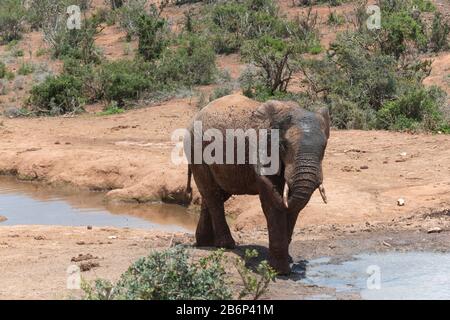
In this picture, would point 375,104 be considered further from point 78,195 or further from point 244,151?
point 244,151

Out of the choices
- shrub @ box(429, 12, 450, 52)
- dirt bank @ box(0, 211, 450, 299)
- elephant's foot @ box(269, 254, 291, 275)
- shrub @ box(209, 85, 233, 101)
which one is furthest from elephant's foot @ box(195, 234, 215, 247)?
shrub @ box(429, 12, 450, 52)

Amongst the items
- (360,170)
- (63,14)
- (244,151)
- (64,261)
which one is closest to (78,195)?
(360,170)

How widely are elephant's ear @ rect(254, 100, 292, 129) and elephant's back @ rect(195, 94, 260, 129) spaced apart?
0.57 feet

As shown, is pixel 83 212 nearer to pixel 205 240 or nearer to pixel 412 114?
pixel 205 240

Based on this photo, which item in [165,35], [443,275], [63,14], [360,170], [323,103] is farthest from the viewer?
[63,14]

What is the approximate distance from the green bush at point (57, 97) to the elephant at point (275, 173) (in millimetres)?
13075

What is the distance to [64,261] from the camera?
8.91 metres

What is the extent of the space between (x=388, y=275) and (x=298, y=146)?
1594mm

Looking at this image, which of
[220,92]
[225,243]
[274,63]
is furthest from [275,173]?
[220,92]

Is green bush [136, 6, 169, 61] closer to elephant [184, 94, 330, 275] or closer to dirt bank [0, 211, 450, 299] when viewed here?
dirt bank [0, 211, 450, 299]

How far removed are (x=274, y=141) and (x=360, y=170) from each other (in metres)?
5.95

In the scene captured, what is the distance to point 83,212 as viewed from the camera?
13648 mm

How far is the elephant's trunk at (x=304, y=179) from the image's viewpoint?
24.5 ft
